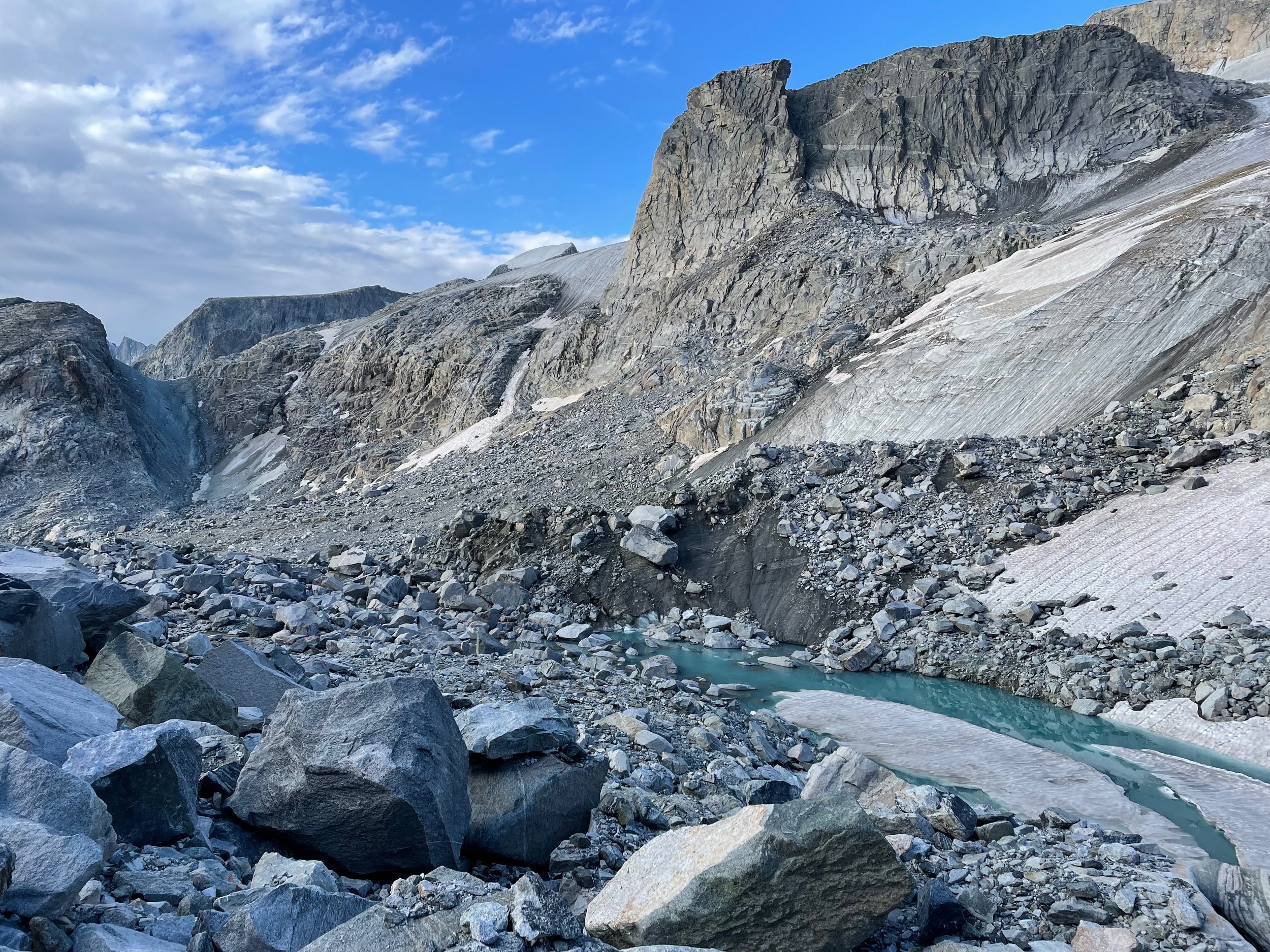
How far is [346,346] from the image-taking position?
1981 inches

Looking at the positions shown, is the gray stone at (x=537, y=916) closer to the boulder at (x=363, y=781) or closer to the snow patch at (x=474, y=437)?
the boulder at (x=363, y=781)

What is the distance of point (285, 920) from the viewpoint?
3533 mm

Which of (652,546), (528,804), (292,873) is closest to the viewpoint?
(292,873)

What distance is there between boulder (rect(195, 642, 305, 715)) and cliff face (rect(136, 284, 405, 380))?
67.4 meters

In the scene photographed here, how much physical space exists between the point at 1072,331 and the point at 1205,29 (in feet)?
230

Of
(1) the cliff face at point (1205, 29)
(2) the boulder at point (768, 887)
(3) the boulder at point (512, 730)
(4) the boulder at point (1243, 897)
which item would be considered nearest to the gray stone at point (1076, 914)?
(4) the boulder at point (1243, 897)

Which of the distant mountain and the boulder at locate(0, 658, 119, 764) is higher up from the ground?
the distant mountain

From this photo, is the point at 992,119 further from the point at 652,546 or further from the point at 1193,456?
the point at 652,546

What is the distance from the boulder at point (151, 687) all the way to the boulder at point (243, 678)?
103cm

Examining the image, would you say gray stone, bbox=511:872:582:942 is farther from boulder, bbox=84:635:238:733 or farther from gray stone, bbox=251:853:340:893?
boulder, bbox=84:635:238:733

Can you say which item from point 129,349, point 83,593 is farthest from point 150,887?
point 129,349

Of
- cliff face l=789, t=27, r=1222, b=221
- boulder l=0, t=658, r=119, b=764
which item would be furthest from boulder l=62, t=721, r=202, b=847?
cliff face l=789, t=27, r=1222, b=221

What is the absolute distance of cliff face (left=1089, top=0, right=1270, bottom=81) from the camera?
6788cm

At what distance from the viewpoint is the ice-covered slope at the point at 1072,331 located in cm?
1983
